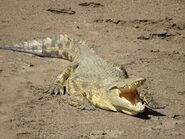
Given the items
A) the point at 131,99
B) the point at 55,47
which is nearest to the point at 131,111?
the point at 131,99

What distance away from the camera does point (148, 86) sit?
8.70 meters

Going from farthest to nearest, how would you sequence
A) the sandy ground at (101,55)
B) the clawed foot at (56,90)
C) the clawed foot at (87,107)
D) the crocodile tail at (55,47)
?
the crocodile tail at (55,47)
the clawed foot at (56,90)
the clawed foot at (87,107)
the sandy ground at (101,55)

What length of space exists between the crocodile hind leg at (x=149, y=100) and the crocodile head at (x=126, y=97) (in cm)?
55

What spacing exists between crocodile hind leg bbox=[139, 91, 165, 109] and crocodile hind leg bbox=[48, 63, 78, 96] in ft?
4.09

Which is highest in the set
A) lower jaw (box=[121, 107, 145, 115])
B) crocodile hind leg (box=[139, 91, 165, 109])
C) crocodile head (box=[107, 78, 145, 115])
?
crocodile head (box=[107, 78, 145, 115])

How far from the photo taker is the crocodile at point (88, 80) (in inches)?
293

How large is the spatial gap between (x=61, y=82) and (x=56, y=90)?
433mm

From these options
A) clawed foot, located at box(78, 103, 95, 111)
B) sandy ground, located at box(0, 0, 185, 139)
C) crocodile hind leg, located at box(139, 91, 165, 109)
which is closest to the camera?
sandy ground, located at box(0, 0, 185, 139)

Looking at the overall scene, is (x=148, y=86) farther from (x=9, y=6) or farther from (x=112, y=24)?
(x=9, y=6)

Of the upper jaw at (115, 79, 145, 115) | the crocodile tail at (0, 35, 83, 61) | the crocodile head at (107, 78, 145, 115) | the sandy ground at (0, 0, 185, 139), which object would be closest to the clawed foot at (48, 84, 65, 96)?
the sandy ground at (0, 0, 185, 139)

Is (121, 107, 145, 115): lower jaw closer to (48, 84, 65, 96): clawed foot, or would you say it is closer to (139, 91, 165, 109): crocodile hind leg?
(139, 91, 165, 109): crocodile hind leg

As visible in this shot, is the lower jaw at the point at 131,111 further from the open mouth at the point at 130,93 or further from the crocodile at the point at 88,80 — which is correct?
the open mouth at the point at 130,93

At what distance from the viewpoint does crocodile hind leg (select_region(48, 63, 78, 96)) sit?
816 centimetres

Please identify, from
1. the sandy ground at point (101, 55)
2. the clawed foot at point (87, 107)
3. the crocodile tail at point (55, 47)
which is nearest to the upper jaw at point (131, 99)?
the sandy ground at point (101, 55)
